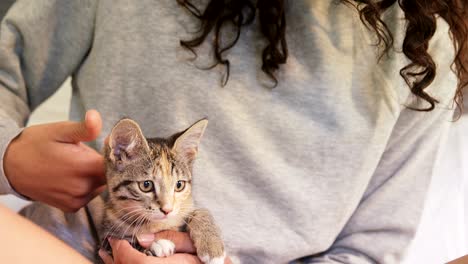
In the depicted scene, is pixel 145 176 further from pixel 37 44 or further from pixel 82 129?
pixel 37 44

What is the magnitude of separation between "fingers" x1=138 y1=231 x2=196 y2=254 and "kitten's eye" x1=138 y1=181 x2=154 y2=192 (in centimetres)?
8

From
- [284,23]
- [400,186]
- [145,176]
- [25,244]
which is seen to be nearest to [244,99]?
[284,23]

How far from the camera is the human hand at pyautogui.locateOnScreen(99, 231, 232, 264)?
0.80 metres

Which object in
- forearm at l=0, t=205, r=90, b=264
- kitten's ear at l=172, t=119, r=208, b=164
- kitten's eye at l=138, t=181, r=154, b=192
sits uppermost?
forearm at l=0, t=205, r=90, b=264

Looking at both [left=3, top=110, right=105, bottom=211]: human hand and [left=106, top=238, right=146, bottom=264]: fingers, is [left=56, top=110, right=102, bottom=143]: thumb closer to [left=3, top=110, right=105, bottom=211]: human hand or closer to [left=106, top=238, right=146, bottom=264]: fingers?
[left=3, top=110, right=105, bottom=211]: human hand

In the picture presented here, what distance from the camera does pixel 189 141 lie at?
0.85 metres

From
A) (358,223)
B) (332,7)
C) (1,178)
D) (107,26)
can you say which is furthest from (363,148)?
(1,178)

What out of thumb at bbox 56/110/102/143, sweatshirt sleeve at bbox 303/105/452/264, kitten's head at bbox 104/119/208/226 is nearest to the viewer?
thumb at bbox 56/110/102/143

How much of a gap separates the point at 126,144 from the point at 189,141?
0.11m

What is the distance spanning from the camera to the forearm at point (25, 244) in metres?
0.51

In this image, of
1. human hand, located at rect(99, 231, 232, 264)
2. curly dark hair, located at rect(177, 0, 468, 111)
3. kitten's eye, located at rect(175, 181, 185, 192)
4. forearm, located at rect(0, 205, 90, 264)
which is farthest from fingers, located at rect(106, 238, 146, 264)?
curly dark hair, located at rect(177, 0, 468, 111)

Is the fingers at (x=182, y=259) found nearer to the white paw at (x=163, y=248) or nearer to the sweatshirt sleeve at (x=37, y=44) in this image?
the white paw at (x=163, y=248)

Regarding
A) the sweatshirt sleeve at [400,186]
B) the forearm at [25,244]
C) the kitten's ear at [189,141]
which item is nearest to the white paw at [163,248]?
the kitten's ear at [189,141]

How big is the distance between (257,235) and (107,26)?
1.62ft
